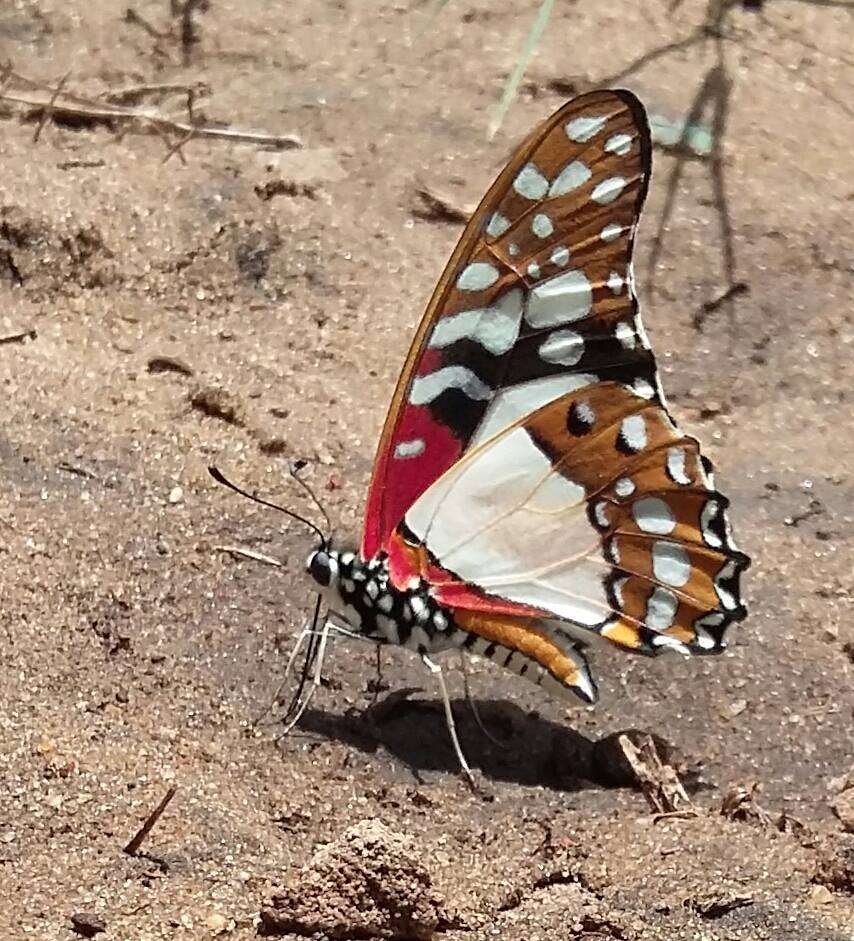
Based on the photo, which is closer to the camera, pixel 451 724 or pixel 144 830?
pixel 144 830

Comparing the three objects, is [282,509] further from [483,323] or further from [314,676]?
[483,323]

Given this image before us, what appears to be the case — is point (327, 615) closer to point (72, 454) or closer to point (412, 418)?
point (412, 418)

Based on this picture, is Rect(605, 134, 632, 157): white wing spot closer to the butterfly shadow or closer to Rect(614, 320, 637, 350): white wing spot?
Rect(614, 320, 637, 350): white wing spot

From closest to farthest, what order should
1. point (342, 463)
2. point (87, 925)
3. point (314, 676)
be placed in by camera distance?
point (87, 925)
point (314, 676)
point (342, 463)

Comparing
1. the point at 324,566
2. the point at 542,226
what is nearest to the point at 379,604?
the point at 324,566

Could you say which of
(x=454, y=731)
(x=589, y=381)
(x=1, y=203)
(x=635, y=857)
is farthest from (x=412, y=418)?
(x=1, y=203)
